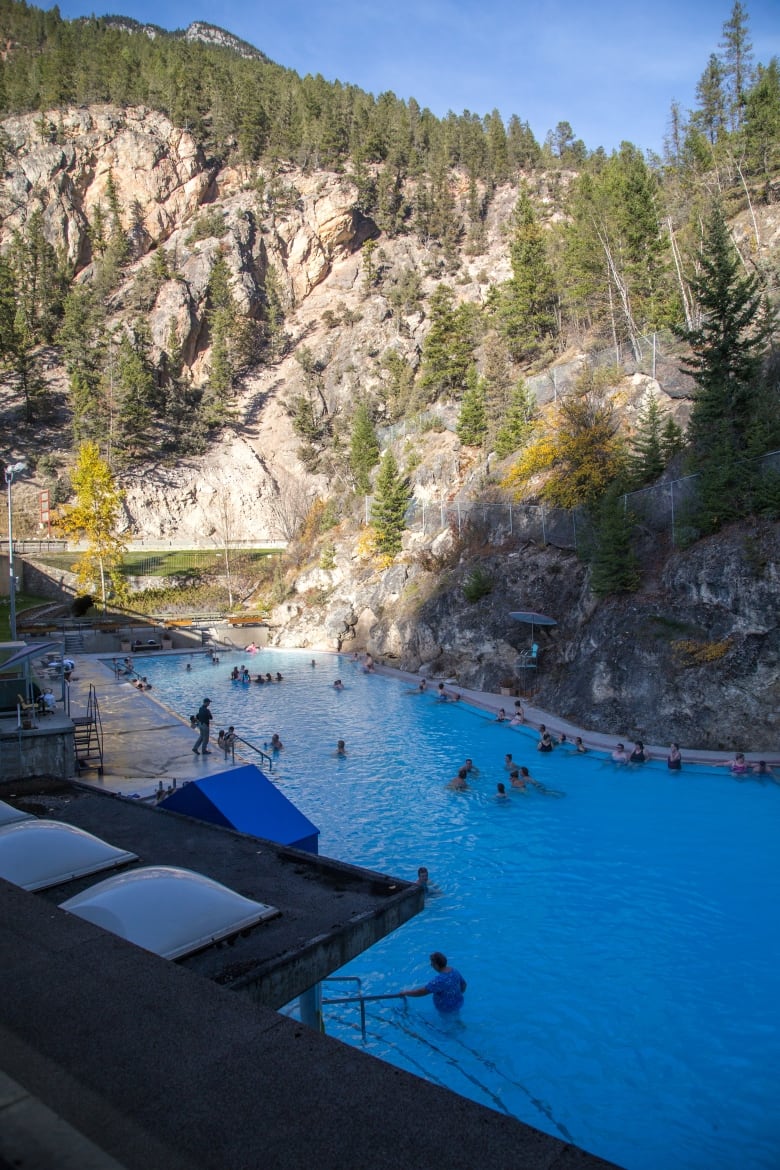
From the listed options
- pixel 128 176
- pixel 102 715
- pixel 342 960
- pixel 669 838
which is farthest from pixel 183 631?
pixel 128 176

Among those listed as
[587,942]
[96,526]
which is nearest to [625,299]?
[587,942]

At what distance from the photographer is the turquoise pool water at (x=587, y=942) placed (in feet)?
23.3

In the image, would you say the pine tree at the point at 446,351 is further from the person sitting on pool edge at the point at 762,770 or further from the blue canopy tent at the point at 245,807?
the blue canopy tent at the point at 245,807

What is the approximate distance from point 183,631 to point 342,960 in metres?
39.9

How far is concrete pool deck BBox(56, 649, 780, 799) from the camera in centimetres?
1505

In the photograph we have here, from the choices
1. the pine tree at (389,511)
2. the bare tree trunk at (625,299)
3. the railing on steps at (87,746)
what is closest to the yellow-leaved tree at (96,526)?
the pine tree at (389,511)

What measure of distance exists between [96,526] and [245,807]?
42.1 metres

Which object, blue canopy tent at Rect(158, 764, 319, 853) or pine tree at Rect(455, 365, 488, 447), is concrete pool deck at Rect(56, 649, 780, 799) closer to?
blue canopy tent at Rect(158, 764, 319, 853)

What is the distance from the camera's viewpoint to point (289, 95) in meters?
93.8

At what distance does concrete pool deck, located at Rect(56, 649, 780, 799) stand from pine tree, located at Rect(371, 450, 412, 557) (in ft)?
46.3

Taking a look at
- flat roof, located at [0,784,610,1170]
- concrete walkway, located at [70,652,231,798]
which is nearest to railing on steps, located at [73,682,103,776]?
concrete walkway, located at [70,652,231,798]

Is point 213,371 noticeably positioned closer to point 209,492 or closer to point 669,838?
point 209,492

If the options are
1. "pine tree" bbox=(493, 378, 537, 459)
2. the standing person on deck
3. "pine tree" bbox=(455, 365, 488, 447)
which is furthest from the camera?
"pine tree" bbox=(455, 365, 488, 447)

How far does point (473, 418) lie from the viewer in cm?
4150
